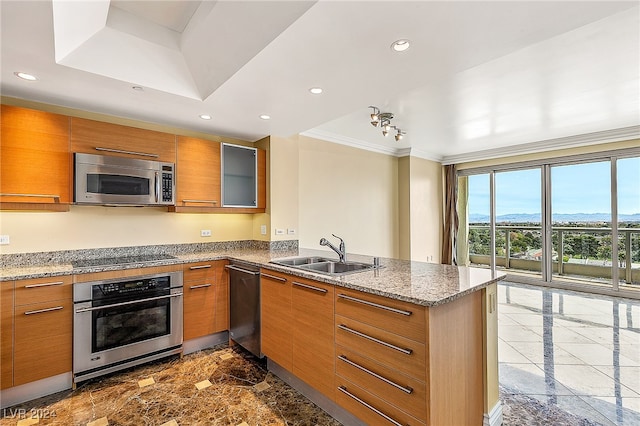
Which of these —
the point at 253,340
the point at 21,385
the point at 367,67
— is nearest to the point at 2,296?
the point at 21,385

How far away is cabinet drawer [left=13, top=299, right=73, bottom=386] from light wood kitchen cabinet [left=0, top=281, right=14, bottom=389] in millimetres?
25

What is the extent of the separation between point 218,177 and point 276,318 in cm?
172

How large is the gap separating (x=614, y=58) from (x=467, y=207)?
4286 millimetres

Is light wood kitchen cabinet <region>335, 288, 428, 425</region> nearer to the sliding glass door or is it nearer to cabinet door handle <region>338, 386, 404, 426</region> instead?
cabinet door handle <region>338, 386, 404, 426</region>

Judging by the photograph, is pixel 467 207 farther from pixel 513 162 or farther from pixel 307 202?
pixel 307 202

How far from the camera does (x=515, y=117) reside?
154 inches

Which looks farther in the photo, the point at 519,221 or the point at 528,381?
the point at 519,221

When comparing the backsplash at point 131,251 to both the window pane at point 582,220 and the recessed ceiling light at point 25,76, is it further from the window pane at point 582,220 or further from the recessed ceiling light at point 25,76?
the window pane at point 582,220

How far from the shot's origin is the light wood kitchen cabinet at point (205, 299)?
2.86 metres

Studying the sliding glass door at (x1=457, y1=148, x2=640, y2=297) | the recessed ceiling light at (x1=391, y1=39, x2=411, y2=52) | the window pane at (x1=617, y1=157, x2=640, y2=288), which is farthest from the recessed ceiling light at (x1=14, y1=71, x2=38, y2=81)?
the window pane at (x1=617, y1=157, x2=640, y2=288)

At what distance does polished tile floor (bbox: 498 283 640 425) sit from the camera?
6.79ft

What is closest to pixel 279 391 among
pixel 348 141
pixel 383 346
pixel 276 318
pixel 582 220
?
pixel 276 318

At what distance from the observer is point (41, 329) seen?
219 centimetres

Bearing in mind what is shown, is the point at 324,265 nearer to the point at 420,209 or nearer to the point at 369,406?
the point at 369,406
